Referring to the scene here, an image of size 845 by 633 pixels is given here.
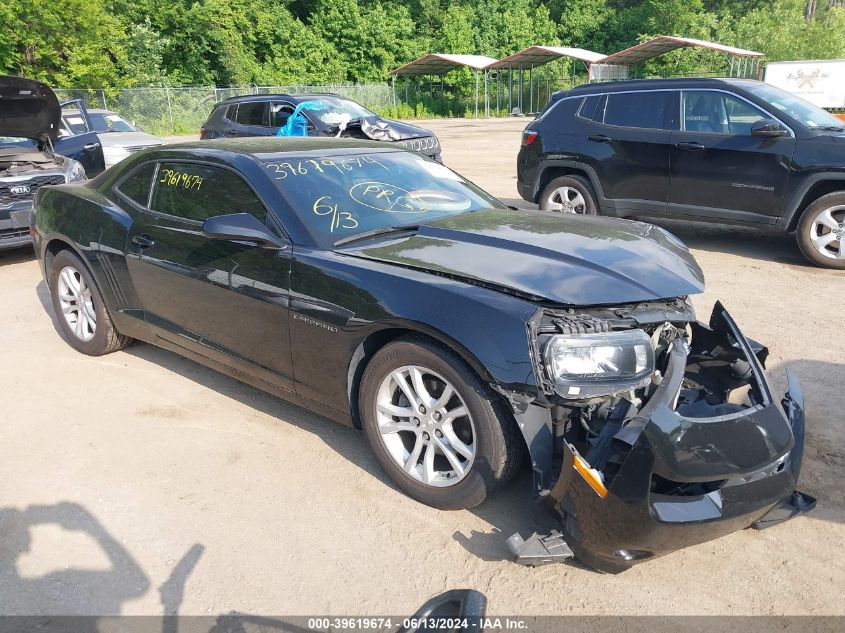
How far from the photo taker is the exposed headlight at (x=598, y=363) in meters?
2.74

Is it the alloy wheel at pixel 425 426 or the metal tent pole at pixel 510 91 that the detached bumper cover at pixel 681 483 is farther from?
the metal tent pole at pixel 510 91

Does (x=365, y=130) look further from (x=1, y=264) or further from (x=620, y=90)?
(x=1, y=264)

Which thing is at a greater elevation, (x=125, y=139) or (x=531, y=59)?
(x=531, y=59)

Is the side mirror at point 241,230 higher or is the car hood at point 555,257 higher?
the side mirror at point 241,230

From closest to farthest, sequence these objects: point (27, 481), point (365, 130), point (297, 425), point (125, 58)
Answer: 1. point (27, 481)
2. point (297, 425)
3. point (365, 130)
4. point (125, 58)

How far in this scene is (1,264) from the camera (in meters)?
8.32

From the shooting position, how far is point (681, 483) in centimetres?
258

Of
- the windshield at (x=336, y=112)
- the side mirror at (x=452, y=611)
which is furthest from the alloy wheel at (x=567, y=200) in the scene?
the side mirror at (x=452, y=611)

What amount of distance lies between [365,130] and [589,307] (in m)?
10.6

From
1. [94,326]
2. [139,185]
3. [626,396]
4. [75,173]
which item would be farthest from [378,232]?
[75,173]

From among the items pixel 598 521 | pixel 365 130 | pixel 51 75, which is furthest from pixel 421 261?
pixel 51 75

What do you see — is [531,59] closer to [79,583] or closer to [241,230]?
[241,230]

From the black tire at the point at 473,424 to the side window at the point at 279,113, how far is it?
35.4 feet

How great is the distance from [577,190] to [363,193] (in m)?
5.11
